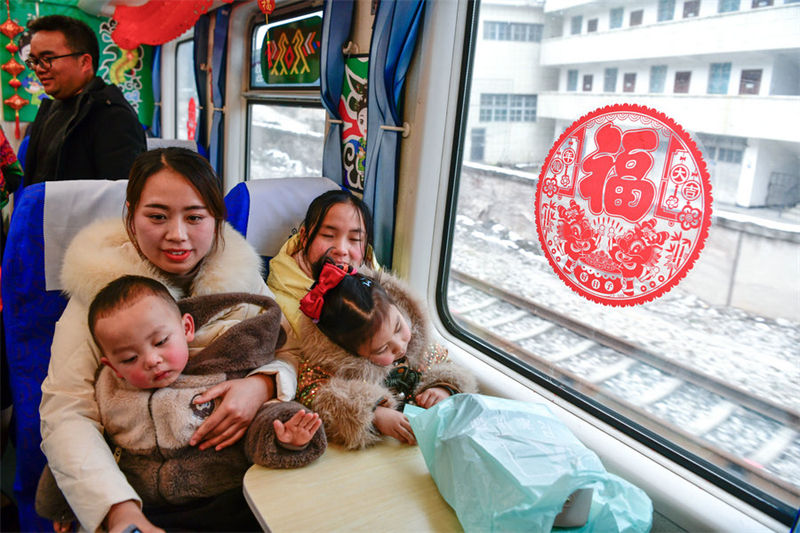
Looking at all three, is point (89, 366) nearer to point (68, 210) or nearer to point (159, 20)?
point (68, 210)

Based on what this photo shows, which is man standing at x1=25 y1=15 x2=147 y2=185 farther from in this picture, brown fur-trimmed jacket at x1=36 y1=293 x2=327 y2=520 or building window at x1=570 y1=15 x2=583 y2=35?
building window at x1=570 y1=15 x2=583 y2=35

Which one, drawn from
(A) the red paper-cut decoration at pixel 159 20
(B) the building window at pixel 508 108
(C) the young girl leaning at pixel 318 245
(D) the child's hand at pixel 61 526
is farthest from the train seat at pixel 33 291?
(B) the building window at pixel 508 108

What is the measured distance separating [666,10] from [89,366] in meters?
1.75

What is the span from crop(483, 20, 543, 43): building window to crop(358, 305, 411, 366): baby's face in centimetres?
110

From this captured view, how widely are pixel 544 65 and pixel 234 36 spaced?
3.13 m

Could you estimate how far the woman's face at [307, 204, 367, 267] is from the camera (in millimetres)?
2013

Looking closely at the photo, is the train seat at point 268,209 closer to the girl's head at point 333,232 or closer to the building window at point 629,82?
the girl's head at point 333,232

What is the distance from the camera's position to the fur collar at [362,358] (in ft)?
5.01

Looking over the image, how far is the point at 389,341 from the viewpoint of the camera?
1.52m

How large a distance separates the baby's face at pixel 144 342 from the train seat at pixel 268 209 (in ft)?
2.51

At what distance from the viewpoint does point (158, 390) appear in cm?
133

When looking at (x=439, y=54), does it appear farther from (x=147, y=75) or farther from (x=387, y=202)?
(x=147, y=75)

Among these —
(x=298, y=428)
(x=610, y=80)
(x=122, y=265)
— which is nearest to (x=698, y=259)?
(x=610, y=80)

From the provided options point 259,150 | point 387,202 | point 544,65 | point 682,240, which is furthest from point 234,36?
point 682,240
